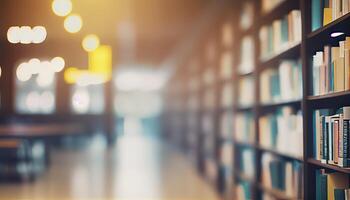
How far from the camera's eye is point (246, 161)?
4.32 meters

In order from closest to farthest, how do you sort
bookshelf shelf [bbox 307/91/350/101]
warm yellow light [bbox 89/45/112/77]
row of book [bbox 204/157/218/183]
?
1. bookshelf shelf [bbox 307/91/350/101]
2. row of book [bbox 204/157/218/183]
3. warm yellow light [bbox 89/45/112/77]

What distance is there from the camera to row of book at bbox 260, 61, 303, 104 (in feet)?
9.98

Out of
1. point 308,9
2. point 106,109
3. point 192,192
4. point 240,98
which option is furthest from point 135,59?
point 308,9

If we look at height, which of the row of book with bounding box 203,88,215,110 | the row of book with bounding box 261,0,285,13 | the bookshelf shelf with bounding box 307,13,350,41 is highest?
the row of book with bounding box 261,0,285,13

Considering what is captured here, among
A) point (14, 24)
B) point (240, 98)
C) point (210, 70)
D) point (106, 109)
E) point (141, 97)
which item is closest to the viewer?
point (14, 24)

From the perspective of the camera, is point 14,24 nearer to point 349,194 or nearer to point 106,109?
point 349,194

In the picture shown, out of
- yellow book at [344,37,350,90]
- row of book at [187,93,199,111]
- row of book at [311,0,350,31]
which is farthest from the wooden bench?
yellow book at [344,37,350,90]

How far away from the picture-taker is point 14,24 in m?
3.42

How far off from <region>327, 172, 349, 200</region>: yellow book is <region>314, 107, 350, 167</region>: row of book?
0.11 m

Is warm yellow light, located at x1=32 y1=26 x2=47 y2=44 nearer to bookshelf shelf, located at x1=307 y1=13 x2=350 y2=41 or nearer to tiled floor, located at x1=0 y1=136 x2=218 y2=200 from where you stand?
tiled floor, located at x1=0 y1=136 x2=218 y2=200

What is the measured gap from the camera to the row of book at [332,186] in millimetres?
2326

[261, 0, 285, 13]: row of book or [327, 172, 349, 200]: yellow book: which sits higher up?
[261, 0, 285, 13]: row of book

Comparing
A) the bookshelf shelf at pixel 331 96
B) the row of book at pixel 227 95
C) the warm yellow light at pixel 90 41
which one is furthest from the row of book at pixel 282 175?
the warm yellow light at pixel 90 41

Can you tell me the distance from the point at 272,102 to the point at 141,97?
17392 mm
